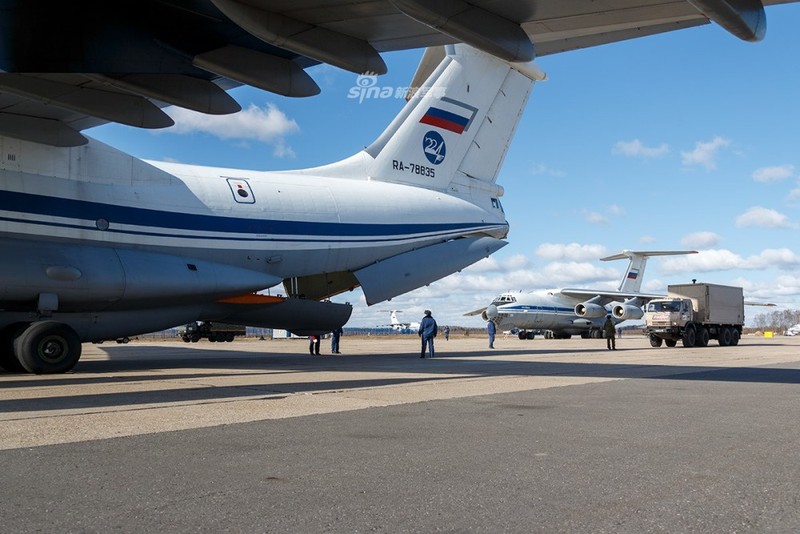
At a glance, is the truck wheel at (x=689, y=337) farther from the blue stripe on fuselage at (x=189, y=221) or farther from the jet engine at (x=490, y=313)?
the blue stripe on fuselage at (x=189, y=221)

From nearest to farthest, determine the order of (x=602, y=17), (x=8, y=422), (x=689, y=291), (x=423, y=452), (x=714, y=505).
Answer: (x=714, y=505)
(x=423, y=452)
(x=8, y=422)
(x=602, y=17)
(x=689, y=291)

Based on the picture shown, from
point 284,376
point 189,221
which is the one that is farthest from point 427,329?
point 284,376

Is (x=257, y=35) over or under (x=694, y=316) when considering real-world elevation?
over

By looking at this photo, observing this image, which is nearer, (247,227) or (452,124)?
(247,227)

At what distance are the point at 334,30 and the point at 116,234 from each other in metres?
6.48

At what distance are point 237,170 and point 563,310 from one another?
95.9 feet

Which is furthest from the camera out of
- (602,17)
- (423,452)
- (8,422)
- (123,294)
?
(123,294)

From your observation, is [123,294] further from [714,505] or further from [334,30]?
[714,505]

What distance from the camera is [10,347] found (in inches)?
460

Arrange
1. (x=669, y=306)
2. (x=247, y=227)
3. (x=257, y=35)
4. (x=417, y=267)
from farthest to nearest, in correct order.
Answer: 1. (x=669, y=306)
2. (x=417, y=267)
3. (x=247, y=227)
4. (x=257, y=35)

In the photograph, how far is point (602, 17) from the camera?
8.22 metres

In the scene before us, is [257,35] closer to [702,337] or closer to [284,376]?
[284,376]

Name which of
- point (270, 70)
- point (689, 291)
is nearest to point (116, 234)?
point (270, 70)

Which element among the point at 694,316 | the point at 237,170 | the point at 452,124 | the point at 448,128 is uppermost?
the point at 452,124
